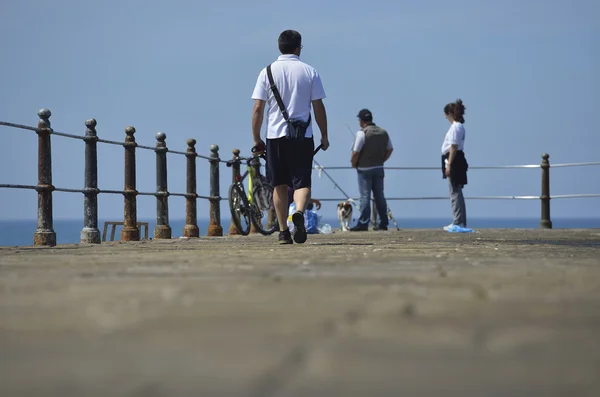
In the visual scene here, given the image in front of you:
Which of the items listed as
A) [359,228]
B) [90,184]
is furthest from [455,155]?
[90,184]

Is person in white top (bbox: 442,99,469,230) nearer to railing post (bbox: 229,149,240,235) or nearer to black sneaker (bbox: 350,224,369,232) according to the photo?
black sneaker (bbox: 350,224,369,232)

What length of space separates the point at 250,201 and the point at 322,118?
17.5 feet

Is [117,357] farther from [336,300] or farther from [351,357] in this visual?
[336,300]

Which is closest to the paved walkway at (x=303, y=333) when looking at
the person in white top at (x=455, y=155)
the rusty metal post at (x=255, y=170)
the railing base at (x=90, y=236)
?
the railing base at (x=90, y=236)

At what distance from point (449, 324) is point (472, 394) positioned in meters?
0.92

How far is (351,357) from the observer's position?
199 centimetres

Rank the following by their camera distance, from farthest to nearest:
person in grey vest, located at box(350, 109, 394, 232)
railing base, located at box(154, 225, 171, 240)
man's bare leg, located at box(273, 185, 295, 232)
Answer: person in grey vest, located at box(350, 109, 394, 232) → railing base, located at box(154, 225, 171, 240) → man's bare leg, located at box(273, 185, 295, 232)

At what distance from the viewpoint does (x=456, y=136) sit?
13078 millimetres

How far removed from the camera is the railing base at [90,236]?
10.4m

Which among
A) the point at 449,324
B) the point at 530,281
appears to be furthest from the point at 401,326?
the point at 530,281

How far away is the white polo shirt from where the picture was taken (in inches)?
317

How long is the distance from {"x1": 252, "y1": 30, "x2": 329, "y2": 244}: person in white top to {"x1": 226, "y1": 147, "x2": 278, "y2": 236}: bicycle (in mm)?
4860

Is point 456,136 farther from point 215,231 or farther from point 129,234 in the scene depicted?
point 129,234

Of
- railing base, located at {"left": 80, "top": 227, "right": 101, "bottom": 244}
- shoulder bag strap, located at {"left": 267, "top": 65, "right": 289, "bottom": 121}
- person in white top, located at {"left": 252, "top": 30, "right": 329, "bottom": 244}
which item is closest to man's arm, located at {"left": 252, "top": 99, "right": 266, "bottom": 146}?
person in white top, located at {"left": 252, "top": 30, "right": 329, "bottom": 244}
